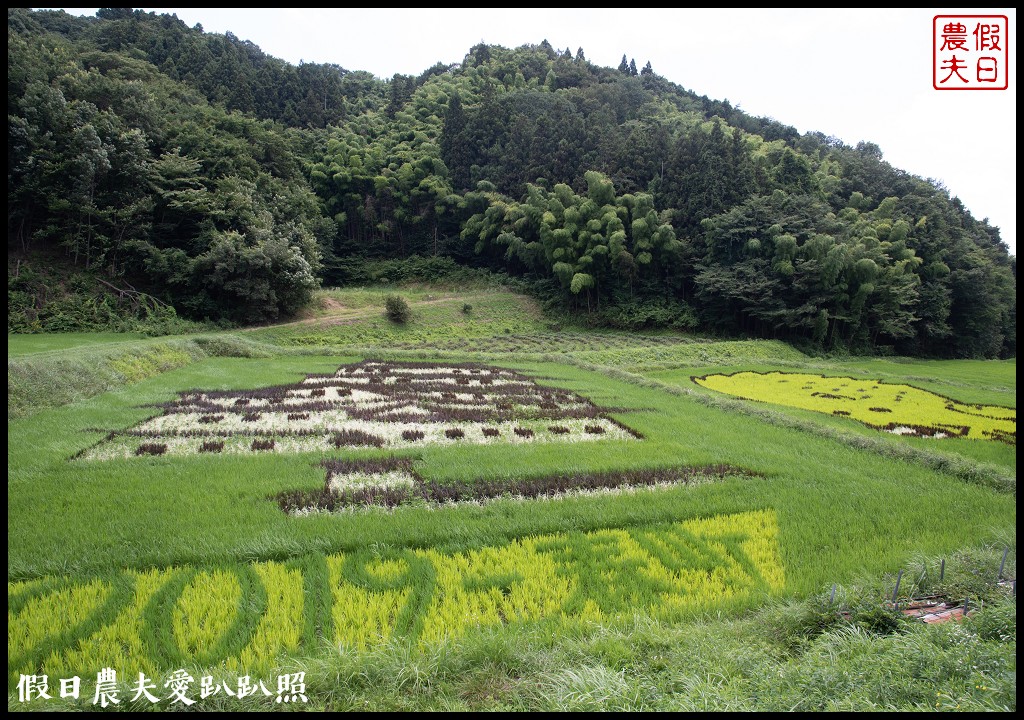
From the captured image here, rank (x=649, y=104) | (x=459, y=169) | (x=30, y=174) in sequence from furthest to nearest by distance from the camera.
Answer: (x=649, y=104), (x=459, y=169), (x=30, y=174)

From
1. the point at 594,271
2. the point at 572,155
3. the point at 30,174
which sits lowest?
the point at 594,271

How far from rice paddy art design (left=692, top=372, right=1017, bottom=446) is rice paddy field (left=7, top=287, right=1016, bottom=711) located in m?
0.35

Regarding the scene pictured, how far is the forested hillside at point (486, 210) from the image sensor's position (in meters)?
30.5

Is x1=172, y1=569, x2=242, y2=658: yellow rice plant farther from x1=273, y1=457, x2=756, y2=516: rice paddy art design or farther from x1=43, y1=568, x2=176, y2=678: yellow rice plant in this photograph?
x1=273, y1=457, x2=756, y2=516: rice paddy art design

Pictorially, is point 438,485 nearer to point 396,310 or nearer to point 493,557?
point 493,557


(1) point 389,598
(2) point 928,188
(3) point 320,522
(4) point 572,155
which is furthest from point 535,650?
(2) point 928,188

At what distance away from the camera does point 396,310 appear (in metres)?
33.7

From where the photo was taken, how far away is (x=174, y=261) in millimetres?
30781

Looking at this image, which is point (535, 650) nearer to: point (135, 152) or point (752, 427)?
point (752, 427)

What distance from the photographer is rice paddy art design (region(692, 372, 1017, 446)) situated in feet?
39.7

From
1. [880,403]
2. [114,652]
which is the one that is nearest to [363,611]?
[114,652]

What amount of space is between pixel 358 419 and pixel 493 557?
697 centimetres

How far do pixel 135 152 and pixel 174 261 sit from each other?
6.62 metres

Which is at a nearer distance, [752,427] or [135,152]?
[752,427]
